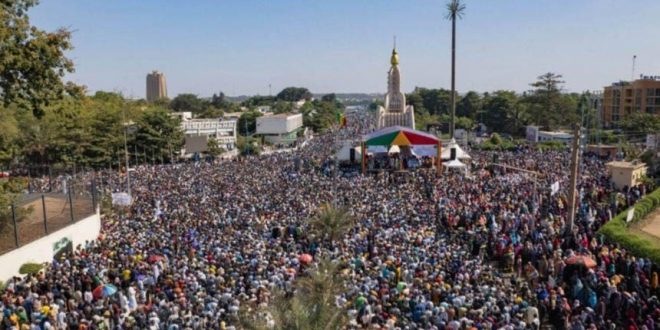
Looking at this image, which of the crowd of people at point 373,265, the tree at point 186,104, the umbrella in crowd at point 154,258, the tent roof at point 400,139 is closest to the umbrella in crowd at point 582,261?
the crowd of people at point 373,265

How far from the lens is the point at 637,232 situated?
68.9 feet

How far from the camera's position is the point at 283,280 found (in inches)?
531

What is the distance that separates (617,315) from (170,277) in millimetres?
10425

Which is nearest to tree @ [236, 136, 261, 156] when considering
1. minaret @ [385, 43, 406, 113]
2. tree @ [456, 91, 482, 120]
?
minaret @ [385, 43, 406, 113]

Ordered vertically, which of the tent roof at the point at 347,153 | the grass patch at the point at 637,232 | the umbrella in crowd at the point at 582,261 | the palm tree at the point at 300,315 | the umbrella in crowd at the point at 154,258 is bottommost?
the grass patch at the point at 637,232

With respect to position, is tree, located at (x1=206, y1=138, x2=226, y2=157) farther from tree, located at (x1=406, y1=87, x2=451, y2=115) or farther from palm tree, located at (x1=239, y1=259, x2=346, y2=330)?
tree, located at (x1=406, y1=87, x2=451, y2=115)

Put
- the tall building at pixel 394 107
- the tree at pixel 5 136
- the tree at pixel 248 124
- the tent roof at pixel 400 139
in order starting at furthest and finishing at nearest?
the tree at pixel 248 124 < the tall building at pixel 394 107 < the tent roof at pixel 400 139 < the tree at pixel 5 136

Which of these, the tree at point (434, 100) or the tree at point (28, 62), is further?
the tree at point (434, 100)

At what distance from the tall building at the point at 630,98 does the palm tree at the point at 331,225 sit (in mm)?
65168

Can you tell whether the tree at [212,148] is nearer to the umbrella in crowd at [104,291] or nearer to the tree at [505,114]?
the umbrella in crowd at [104,291]

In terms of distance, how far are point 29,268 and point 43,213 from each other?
2.63 metres

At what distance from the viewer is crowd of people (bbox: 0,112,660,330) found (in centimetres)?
1164

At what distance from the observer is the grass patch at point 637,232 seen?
16922mm

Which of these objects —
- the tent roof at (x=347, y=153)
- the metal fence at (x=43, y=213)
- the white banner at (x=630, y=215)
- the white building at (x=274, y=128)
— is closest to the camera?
the metal fence at (x=43, y=213)
